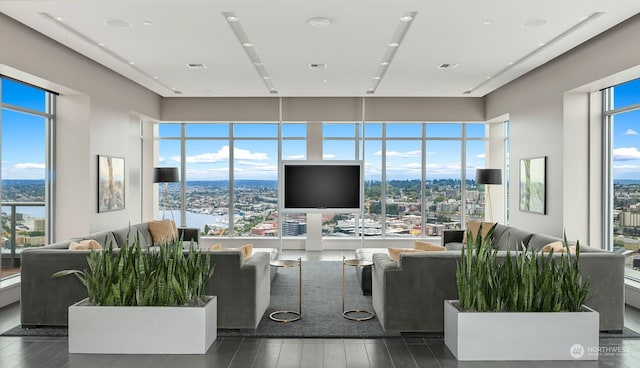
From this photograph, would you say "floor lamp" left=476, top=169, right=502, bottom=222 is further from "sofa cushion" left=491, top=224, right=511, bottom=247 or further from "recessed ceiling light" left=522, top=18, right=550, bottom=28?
"recessed ceiling light" left=522, top=18, right=550, bottom=28

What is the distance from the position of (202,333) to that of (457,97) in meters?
7.13

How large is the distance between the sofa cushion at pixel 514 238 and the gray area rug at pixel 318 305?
196 centimetres

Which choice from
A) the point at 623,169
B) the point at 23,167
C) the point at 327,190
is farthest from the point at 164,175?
the point at 623,169

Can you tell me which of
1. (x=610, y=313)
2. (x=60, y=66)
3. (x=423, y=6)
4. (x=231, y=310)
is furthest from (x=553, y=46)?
(x=60, y=66)

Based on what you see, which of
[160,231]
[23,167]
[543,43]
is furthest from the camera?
[160,231]

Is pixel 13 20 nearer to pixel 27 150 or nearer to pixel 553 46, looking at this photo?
pixel 27 150

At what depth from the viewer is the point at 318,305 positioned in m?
5.10

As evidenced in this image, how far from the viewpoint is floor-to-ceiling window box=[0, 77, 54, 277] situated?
550 cm

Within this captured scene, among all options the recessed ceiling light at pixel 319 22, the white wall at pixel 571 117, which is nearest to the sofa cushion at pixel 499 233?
the white wall at pixel 571 117

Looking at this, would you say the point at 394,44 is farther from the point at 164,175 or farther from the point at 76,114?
the point at 164,175

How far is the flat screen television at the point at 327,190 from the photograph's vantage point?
8703 millimetres

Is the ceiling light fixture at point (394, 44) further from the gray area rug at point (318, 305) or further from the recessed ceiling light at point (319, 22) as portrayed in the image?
the gray area rug at point (318, 305)

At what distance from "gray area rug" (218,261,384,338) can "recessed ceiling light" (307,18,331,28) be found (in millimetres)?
2859

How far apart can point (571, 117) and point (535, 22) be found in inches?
78.8
